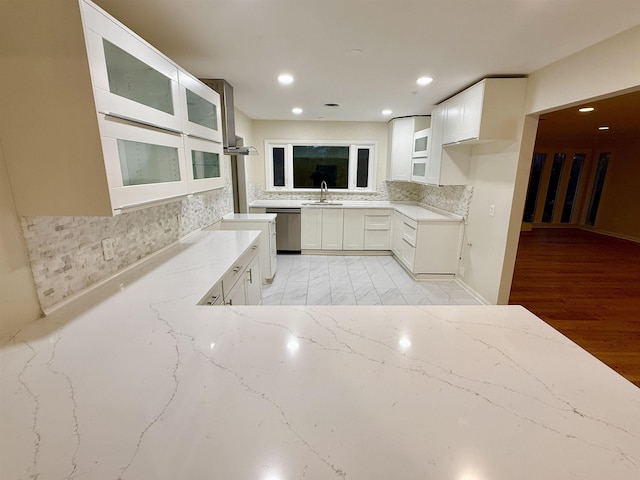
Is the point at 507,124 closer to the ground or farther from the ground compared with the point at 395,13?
closer to the ground

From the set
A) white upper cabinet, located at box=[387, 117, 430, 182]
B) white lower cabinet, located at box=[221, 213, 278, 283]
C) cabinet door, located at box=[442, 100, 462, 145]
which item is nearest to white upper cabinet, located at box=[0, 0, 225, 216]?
white lower cabinet, located at box=[221, 213, 278, 283]

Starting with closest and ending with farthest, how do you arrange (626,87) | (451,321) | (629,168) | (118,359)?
1. (118,359)
2. (451,321)
3. (626,87)
4. (629,168)

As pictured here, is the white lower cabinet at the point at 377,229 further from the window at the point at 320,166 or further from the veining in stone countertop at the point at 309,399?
the veining in stone countertop at the point at 309,399

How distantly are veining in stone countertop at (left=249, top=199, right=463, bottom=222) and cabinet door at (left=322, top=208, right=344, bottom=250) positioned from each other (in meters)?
0.10

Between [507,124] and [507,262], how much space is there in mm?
1353

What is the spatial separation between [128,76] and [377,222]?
4087mm

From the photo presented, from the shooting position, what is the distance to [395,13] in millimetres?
1574

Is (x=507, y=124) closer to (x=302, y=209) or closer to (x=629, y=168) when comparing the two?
(x=302, y=209)

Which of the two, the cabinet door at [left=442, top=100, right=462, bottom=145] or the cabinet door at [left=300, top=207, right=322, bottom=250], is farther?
the cabinet door at [left=300, top=207, right=322, bottom=250]

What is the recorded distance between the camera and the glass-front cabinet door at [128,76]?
1.08 meters

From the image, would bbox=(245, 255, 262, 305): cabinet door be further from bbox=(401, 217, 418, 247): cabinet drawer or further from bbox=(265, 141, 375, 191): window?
bbox=(265, 141, 375, 191): window

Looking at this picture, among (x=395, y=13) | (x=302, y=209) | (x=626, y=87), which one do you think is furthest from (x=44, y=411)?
(x=302, y=209)

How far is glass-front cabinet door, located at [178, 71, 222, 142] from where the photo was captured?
6.01 ft

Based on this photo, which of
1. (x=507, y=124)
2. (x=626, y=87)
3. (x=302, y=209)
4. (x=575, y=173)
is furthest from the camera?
(x=575, y=173)
